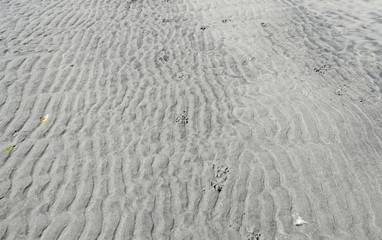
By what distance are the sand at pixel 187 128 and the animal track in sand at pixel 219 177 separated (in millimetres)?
23

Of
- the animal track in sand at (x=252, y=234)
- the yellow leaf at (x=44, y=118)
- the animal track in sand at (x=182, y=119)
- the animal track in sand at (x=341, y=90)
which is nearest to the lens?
the animal track in sand at (x=252, y=234)

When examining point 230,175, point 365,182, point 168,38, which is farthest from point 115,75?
point 365,182

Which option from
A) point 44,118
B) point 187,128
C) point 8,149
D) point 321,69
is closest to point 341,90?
point 321,69

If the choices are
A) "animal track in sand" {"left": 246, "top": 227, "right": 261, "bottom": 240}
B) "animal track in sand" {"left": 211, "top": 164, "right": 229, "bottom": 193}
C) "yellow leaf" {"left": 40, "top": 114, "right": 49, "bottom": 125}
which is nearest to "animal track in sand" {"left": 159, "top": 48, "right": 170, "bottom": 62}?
"yellow leaf" {"left": 40, "top": 114, "right": 49, "bottom": 125}

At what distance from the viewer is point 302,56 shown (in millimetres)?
8828

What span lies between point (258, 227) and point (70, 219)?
260 centimetres

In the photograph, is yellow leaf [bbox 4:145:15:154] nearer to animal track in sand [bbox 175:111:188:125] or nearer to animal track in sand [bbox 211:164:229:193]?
animal track in sand [bbox 175:111:188:125]

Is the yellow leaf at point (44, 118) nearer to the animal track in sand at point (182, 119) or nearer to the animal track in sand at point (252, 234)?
the animal track in sand at point (182, 119)

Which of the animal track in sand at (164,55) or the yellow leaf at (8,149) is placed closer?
the yellow leaf at (8,149)

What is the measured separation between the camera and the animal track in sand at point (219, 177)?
207 inches

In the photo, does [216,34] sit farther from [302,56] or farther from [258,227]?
[258,227]

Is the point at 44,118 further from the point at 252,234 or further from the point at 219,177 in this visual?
the point at 252,234

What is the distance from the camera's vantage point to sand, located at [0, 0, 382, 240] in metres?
4.84

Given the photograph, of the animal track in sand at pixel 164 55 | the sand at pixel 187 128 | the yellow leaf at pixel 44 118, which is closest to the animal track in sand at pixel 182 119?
the sand at pixel 187 128
